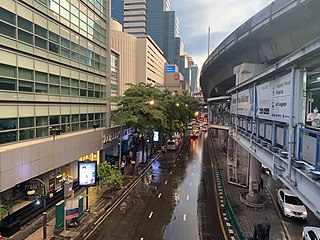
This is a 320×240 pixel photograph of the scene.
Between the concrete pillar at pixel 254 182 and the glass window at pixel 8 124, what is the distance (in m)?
17.2

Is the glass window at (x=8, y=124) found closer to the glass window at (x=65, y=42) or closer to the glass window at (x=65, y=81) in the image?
the glass window at (x=65, y=81)

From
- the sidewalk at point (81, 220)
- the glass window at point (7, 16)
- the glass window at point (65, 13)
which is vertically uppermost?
the glass window at point (65, 13)

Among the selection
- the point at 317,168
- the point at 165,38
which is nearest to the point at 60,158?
the point at 317,168

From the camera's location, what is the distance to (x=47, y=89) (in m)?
19.3

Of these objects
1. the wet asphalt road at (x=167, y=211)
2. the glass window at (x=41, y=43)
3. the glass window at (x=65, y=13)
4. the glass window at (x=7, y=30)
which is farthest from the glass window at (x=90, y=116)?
the glass window at (x=7, y=30)

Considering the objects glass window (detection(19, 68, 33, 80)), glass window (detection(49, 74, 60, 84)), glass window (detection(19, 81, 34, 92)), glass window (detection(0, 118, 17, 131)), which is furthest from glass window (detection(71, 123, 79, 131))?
glass window (detection(0, 118, 17, 131))

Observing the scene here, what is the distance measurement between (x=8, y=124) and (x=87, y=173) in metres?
5.70

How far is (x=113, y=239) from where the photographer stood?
47.3ft

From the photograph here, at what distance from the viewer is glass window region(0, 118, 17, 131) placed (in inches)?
584

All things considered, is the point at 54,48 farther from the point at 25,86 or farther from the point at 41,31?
the point at 25,86

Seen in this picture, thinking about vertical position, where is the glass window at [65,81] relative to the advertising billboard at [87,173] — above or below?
above

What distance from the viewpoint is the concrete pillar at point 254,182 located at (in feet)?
66.7

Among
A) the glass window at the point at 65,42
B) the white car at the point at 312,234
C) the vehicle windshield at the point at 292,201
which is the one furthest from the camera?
the glass window at the point at 65,42

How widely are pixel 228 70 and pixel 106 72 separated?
13542mm
